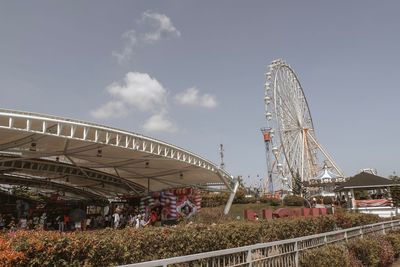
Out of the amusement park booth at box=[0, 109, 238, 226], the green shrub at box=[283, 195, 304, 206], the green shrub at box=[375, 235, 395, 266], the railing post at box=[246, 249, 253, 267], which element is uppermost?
the amusement park booth at box=[0, 109, 238, 226]

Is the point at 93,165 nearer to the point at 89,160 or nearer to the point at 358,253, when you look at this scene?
the point at 89,160

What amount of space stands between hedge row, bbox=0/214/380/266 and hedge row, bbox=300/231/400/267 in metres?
2.20

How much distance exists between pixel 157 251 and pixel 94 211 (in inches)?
1086

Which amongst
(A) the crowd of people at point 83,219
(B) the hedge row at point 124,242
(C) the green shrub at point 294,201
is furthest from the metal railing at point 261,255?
(C) the green shrub at point 294,201

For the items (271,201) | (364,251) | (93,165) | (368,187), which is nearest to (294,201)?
(271,201)

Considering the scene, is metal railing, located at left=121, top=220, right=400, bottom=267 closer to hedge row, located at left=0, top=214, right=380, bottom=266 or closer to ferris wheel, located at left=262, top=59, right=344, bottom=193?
hedge row, located at left=0, top=214, right=380, bottom=266

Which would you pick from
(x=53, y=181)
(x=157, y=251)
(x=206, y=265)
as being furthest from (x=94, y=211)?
(x=206, y=265)

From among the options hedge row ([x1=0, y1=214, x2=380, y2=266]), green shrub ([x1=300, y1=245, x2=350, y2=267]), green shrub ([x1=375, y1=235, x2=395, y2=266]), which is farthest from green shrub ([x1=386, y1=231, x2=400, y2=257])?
green shrub ([x1=300, y1=245, x2=350, y2=267])

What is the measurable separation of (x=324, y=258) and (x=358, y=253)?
2.52 meters

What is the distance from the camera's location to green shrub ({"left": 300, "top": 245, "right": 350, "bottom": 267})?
27.9ft

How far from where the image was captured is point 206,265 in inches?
241

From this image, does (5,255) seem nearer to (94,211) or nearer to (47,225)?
(47,225)

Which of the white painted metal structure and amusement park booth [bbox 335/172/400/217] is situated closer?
the white painted metal structure

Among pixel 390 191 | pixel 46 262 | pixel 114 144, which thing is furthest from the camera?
pixel 390 191
